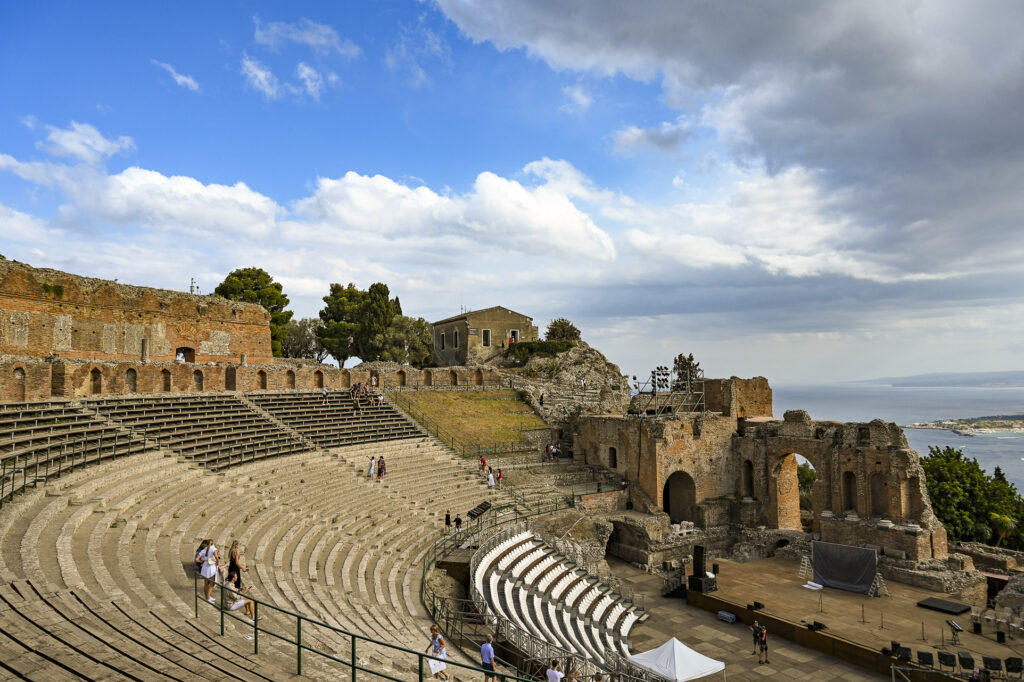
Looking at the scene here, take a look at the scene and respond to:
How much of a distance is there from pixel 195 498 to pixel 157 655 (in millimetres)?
10892

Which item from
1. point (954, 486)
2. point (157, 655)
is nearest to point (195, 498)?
point (157, 655)

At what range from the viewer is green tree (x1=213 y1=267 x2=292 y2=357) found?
50.2 metres

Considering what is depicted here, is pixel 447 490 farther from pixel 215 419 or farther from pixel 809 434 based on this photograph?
pixel 809 434

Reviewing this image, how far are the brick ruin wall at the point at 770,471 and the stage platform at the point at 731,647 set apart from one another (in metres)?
8.00

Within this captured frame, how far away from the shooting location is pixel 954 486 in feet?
109

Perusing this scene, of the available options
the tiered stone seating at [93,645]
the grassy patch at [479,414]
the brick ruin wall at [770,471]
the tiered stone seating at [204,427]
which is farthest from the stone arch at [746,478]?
the tiered stone seating at [93,645]

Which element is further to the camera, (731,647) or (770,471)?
(770,471)

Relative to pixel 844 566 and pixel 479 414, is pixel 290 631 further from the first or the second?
pixel 479 414

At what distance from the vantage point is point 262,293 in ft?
169

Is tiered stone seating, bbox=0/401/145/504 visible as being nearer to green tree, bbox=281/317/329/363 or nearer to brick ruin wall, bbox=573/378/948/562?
brick ruin wall, bbox=573/378/948/562

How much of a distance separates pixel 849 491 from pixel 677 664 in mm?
18963

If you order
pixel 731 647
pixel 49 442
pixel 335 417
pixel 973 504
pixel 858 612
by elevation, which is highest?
pixel 49 442

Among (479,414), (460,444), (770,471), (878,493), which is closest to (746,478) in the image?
(770,471)

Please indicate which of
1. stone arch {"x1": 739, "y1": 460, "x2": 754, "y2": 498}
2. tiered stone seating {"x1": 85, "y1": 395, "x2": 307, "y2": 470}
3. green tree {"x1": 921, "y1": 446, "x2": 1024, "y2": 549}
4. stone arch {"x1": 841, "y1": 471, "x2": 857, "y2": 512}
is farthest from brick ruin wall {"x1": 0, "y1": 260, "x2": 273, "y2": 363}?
green tree {"x1": 921, "y1": 446, "x2": 1024, "y2": 549}
